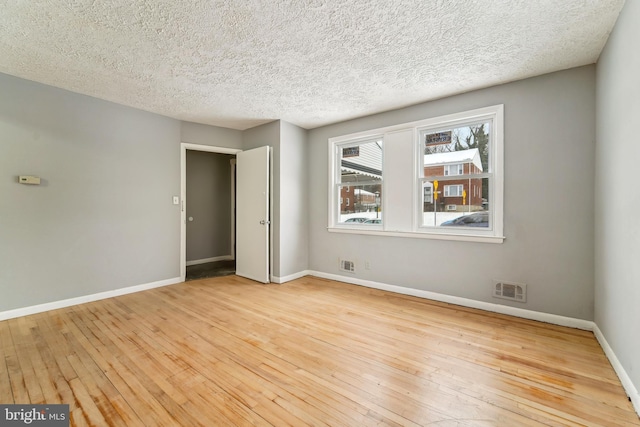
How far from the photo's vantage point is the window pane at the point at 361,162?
13.8 ft

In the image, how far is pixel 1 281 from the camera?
2.91 metres

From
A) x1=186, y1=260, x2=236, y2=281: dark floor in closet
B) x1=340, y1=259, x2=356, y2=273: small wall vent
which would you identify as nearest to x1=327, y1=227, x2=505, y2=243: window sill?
x1=340, y1=259, x2=356, y2=273: small wall vent

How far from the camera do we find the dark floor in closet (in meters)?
4.88

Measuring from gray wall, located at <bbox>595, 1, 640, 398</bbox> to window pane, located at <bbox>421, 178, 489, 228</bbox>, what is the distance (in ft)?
3.23

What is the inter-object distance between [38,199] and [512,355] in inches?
200

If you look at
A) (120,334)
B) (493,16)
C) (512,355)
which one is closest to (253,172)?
(120,334)

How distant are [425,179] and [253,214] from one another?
2.75 meters

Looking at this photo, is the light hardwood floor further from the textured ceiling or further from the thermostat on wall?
the textured ceiling

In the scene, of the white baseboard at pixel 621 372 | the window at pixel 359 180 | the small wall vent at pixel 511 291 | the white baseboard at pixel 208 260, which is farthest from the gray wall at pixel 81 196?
the white baseboard at pixel 621 372

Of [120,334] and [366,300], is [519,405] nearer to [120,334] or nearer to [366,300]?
[366,300]

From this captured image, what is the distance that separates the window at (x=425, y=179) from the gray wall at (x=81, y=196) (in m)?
2.73

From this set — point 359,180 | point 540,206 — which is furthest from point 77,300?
point 540,206

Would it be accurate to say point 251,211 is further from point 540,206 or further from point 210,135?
point 540,206

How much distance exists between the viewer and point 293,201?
464 centimetres
